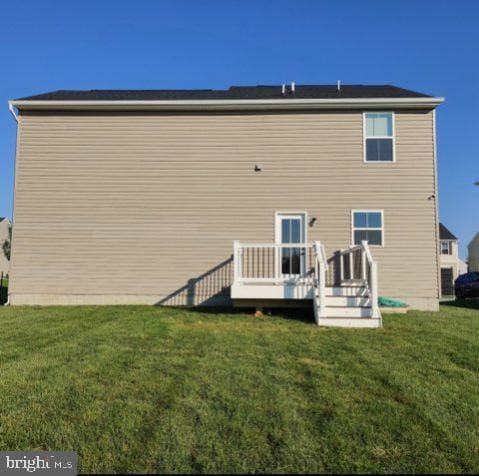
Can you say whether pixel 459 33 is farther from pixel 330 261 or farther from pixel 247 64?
pixel 330 261

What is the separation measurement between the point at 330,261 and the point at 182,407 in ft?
23.2

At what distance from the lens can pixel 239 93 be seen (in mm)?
11422

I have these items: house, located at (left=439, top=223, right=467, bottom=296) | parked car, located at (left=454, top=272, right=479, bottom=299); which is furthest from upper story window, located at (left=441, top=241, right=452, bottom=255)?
parked car, located at (left=454, top=272, right=479, bottom=299)

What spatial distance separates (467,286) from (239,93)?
53.6 feet

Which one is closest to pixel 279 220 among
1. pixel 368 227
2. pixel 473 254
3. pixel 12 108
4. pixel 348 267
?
pixel 348 267

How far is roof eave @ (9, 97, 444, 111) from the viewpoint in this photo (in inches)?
398

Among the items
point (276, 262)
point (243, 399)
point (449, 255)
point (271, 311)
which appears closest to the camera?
point (243, 399)

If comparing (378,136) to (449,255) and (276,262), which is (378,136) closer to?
(276,262)

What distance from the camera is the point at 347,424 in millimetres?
3289

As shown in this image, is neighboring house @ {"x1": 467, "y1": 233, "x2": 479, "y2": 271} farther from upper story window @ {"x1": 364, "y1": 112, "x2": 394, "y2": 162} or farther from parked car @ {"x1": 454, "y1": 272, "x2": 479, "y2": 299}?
upper story window @ {"x1": 364, "y1": 112, "x2": 394, "y2": 162}

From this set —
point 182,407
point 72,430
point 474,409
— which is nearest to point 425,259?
point 474,409

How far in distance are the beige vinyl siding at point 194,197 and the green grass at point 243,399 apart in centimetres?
355

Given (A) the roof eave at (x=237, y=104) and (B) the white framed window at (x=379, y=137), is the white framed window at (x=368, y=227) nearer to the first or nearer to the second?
(B) the white framed window at (x=379, y=137)

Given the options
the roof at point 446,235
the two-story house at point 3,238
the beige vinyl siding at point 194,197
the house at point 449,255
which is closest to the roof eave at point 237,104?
the beige vinyl siding at point 194,197
